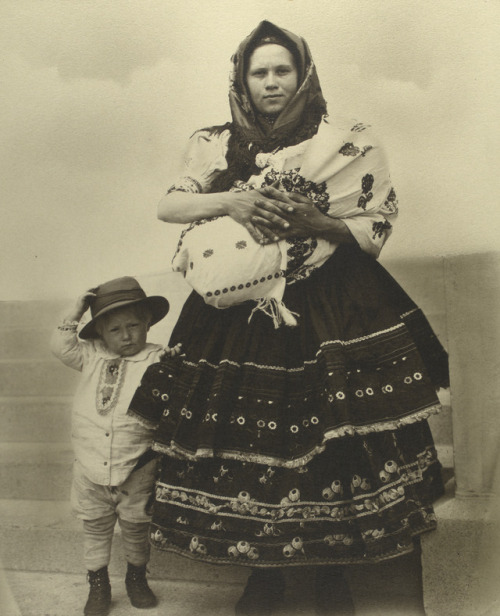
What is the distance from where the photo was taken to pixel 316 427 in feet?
5.01

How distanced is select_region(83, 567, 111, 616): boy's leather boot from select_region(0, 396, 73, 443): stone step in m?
0.35

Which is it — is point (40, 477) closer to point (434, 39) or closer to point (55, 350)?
point (55, 350)

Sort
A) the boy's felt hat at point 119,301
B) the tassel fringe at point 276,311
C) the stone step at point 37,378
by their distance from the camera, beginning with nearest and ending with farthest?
1. the tassel fringe at point 276,311
2. the boy's felt hat at point 119,301
3. the stone step at point 37,378

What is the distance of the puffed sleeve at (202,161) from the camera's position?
173cm

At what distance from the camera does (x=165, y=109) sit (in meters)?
1.81

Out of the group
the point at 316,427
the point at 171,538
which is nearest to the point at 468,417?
the point at 316,427

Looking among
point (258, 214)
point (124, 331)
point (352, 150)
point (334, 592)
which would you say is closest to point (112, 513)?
point (124, 331)

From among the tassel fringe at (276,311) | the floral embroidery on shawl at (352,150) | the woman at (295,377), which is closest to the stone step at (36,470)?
the woman at (295,377)

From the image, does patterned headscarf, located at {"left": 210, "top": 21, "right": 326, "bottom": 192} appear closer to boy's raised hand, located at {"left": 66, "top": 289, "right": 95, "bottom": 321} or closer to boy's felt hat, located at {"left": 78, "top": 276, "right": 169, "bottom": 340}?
boy's felt hat, located at {"left": 78, "top": 276, "right": 169, "bottom": 340}

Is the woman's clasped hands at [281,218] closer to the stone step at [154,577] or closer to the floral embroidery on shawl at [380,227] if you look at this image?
the floral embroidery on shawl at [380,227]

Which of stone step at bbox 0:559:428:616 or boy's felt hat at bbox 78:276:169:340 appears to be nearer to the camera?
stone step at bbox 0:559:428:616

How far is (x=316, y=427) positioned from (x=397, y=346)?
27 cm

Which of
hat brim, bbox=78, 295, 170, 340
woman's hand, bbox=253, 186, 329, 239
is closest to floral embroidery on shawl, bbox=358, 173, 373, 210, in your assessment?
woman's hand, bbox=253, 186, 329, 239

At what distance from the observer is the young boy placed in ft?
5.40
